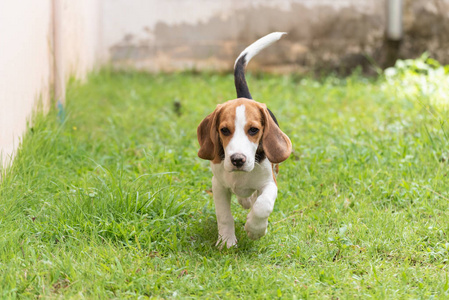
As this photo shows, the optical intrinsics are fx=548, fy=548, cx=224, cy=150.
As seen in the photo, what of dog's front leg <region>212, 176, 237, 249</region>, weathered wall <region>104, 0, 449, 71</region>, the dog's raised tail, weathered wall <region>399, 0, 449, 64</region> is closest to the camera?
dog's front leg <region>212, 176, 237, 249</region>

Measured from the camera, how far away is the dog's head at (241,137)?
9.13 ft

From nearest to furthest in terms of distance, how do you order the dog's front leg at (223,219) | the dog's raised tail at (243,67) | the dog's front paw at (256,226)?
the dog's front paw at (256,226)
the dog's front leg at (223,219)
the dog's raised tail at (243,67)

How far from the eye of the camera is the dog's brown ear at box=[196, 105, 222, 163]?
3.00 metres

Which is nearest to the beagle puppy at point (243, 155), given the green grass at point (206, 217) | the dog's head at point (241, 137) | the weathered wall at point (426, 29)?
the dog's head at point (241, 137)

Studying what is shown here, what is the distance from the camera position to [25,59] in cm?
424

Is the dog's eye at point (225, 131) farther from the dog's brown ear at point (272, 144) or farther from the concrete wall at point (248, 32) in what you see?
the concrete wall at point (248, 32)

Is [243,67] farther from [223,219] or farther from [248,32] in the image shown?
Result: [248,32]

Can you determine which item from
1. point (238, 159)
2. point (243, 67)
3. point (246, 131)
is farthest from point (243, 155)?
point (243, 67)

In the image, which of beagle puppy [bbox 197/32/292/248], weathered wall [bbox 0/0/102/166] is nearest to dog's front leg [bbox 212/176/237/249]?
beagle puppy [bbox 197/32/292/248]

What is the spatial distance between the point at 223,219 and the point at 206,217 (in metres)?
0.38

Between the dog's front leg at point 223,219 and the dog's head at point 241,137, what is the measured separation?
195 millimetres

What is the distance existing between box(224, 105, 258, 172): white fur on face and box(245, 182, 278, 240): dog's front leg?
0.64 ft

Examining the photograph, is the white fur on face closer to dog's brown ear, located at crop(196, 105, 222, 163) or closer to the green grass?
dog's brown ear, located at crop(196, 105, 222, 163)

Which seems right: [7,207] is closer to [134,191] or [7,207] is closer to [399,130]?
[134,191]
